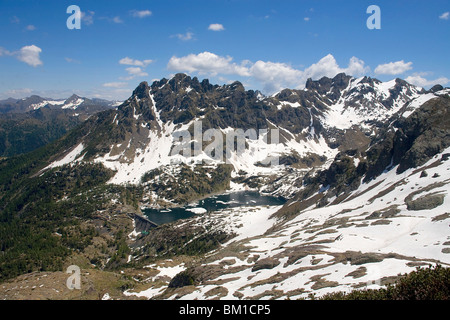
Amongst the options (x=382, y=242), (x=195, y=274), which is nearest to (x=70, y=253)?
(x=195, y=274)

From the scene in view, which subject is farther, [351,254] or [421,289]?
[351,254]

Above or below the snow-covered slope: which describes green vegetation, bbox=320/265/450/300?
above

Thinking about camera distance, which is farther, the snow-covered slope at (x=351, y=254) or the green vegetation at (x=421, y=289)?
the snow-covered slope at (x=351, y=254)

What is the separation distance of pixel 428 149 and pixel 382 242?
72488 millimetres

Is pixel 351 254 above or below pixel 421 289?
below

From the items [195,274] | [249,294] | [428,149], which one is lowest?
[195,274]

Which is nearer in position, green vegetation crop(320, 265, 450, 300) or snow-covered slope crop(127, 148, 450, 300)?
green vegetation crop(320, 265, 450, 300)

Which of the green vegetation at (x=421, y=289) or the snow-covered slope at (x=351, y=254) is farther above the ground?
the green vegetation at (x=421, y=289)

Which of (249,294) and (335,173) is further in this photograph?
(335,173)

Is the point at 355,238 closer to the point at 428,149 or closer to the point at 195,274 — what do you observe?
the point at 195,274

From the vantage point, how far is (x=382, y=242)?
52.0 metres

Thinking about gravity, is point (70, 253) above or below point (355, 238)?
below
